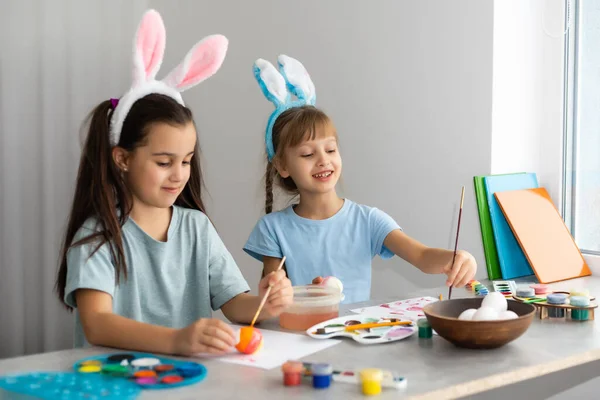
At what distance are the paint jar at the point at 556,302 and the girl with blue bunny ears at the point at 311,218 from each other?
444 millimetres

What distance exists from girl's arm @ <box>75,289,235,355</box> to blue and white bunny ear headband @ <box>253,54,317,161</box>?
76cm

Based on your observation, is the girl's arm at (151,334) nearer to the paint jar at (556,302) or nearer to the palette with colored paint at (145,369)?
the palette with colored paint at (145,369)

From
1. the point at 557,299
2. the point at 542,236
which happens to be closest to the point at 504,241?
the point at 542,236

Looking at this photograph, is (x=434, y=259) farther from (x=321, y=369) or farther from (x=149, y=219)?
(x=321, y=369)

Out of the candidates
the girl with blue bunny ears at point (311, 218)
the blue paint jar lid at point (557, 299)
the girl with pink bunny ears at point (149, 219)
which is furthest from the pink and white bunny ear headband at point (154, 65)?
the blue paint jar lid at point (557, 299)

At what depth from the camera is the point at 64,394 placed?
2.77ft

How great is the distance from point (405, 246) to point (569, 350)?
26.1 inches

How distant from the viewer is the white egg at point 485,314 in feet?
3.48

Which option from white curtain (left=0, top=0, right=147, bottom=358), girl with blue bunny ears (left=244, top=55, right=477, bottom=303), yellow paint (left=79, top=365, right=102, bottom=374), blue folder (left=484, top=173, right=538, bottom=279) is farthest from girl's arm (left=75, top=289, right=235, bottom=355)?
white curtain (left=0, top=0, right=147, bottom=358)

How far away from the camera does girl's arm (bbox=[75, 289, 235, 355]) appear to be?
3.34ft

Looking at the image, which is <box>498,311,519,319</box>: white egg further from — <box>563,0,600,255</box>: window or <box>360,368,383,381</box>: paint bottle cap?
<box>563,0,600,255</box>: window

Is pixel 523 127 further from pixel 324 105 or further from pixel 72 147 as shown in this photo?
pixel 72 147

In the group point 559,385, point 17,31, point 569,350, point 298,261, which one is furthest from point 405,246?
point 17,31

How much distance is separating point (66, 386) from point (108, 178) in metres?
0.57
